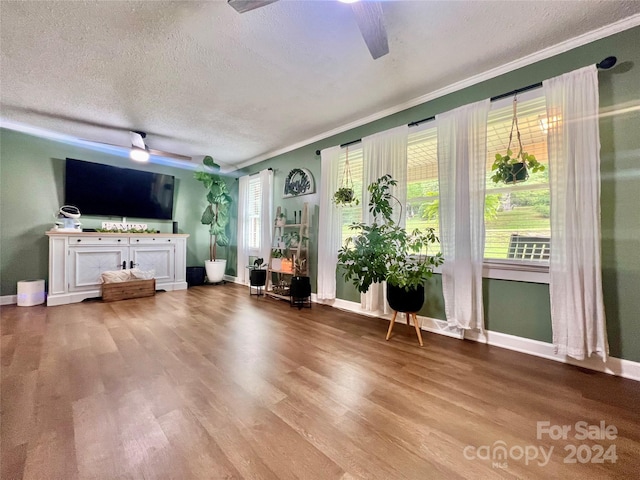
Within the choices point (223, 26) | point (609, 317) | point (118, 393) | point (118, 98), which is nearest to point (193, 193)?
point (118, 98)

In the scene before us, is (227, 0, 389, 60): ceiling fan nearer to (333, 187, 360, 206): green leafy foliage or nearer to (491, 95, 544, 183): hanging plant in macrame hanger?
(491, 95, 544, 183): hanging plant in macrame hanger

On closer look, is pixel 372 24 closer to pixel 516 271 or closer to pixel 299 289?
pixel 516 271

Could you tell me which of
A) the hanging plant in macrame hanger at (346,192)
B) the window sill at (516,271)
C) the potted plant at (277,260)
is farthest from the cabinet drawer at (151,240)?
the window sill at (516,271)

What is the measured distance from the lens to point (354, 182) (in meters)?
3.41

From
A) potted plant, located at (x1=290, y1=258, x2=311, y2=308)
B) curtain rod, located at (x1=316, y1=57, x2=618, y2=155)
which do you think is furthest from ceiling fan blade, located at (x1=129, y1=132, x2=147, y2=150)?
curtain rod, located at (x1=316, y1=57, x2=618, y2=155)

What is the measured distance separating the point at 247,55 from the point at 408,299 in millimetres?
2597

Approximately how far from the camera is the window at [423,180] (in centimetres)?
269

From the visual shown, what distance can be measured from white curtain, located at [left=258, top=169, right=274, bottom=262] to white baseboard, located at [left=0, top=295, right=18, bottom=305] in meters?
3.49

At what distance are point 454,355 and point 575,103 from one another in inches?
85.6

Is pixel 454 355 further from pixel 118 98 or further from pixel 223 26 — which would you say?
pixel 118 98

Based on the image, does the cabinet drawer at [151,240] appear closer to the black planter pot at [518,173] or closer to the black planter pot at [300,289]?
the black planter pot at [300,289]

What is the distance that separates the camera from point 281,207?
14.6 feet

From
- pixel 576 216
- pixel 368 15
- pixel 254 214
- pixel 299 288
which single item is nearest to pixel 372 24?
pixel 368 15

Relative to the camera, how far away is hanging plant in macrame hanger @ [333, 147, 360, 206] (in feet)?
10.3
